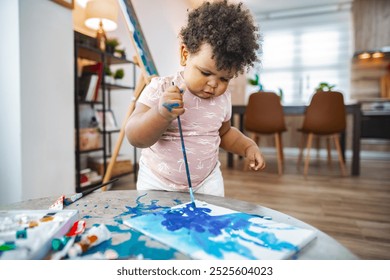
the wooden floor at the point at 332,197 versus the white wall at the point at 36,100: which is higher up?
the white wall at the point at 36,100

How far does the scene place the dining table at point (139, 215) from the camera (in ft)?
1.11

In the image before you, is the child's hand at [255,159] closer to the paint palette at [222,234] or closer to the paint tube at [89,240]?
the paint palette at [222,234]

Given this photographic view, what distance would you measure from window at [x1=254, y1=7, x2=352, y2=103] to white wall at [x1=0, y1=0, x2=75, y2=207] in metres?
3.49

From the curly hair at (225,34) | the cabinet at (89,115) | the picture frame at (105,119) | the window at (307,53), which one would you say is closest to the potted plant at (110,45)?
the cabinet at (89,115)

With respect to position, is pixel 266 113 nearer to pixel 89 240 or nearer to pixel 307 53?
pixel 307 53

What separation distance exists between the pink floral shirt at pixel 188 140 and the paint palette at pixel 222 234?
0.26m

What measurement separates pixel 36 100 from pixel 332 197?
6.32 ft

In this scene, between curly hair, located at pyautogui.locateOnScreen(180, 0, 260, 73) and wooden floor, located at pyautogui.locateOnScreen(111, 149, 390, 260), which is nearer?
curly hair, located at pyautogui.locateOnScreen(180, 0, 260, 73)

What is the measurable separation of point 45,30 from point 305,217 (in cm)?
164

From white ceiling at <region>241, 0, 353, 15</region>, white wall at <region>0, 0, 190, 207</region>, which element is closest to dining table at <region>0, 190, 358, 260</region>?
white wall at <region>0, 0, 190, 207</region>

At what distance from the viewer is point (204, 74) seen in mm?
655

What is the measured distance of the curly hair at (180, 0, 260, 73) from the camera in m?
0.63

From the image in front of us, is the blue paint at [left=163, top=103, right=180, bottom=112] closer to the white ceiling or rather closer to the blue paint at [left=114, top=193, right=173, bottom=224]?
the blue paint at [left=114, top=193, right=173, bottom=224]

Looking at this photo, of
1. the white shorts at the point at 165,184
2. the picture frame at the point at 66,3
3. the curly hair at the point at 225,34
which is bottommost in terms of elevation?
the white shorts at the point at 165,184
